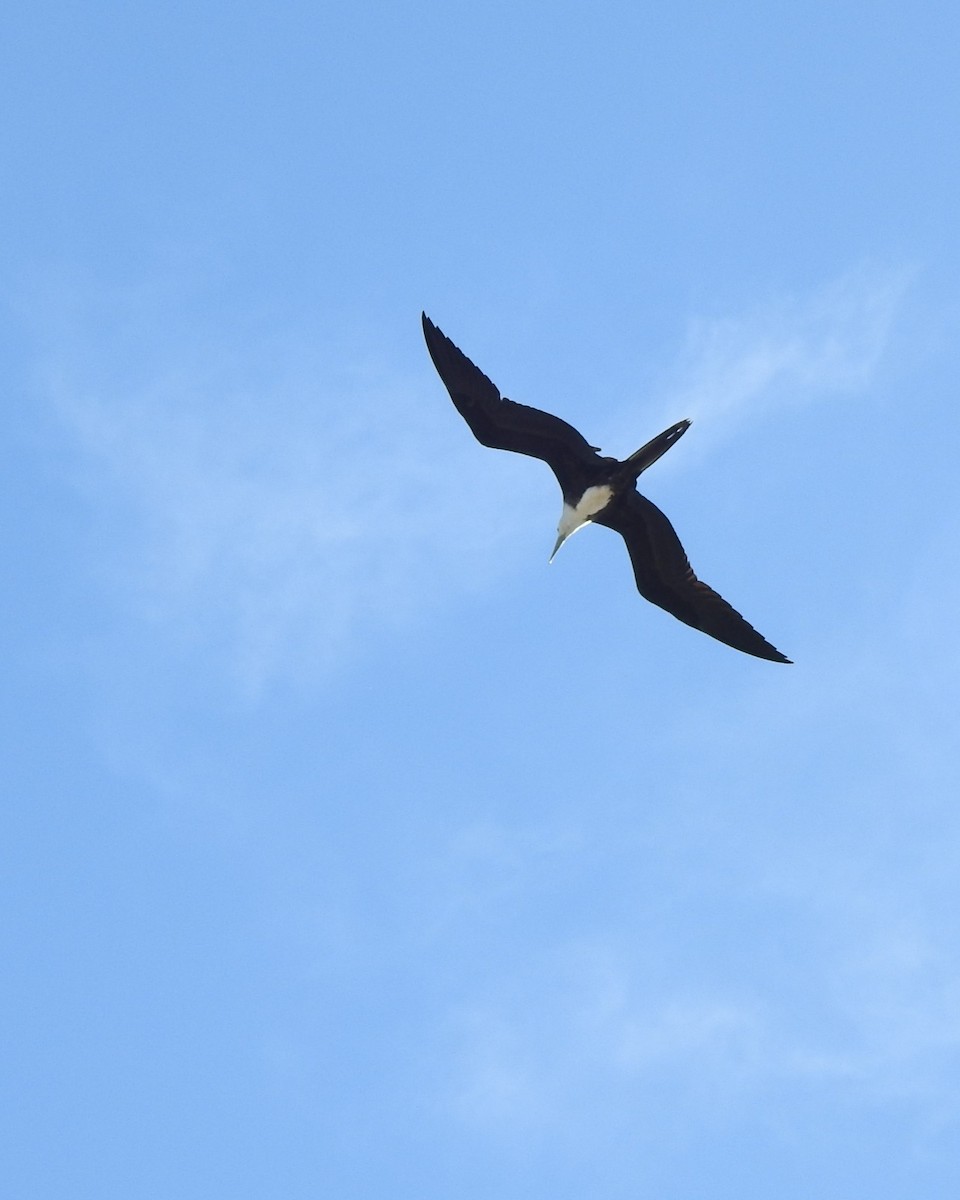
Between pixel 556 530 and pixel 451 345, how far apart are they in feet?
12.7

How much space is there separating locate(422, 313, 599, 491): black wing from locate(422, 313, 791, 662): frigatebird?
2 centimetres

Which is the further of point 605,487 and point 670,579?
Result: point 670,579

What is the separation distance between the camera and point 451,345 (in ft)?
92.7

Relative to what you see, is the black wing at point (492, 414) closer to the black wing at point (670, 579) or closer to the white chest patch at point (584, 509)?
the white chest patch at point (584, 509)

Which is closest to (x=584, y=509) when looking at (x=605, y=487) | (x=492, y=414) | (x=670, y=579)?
(x=605, y=487)

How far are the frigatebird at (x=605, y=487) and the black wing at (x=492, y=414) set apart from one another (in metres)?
0.02

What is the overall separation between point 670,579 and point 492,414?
14.9 ft

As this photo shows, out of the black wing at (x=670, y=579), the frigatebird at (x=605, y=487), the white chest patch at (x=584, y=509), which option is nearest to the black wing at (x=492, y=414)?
the frigatebird at (x=605, y=487)

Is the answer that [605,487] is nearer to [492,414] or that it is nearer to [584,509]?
[584,509]

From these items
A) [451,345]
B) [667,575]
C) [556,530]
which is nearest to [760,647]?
[667,575]

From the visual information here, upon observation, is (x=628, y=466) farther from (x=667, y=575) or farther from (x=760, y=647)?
(x=760, y=647)

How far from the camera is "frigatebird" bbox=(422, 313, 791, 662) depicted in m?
28.2

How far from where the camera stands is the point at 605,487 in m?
29.0

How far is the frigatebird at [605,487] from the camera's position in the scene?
2825 cm
